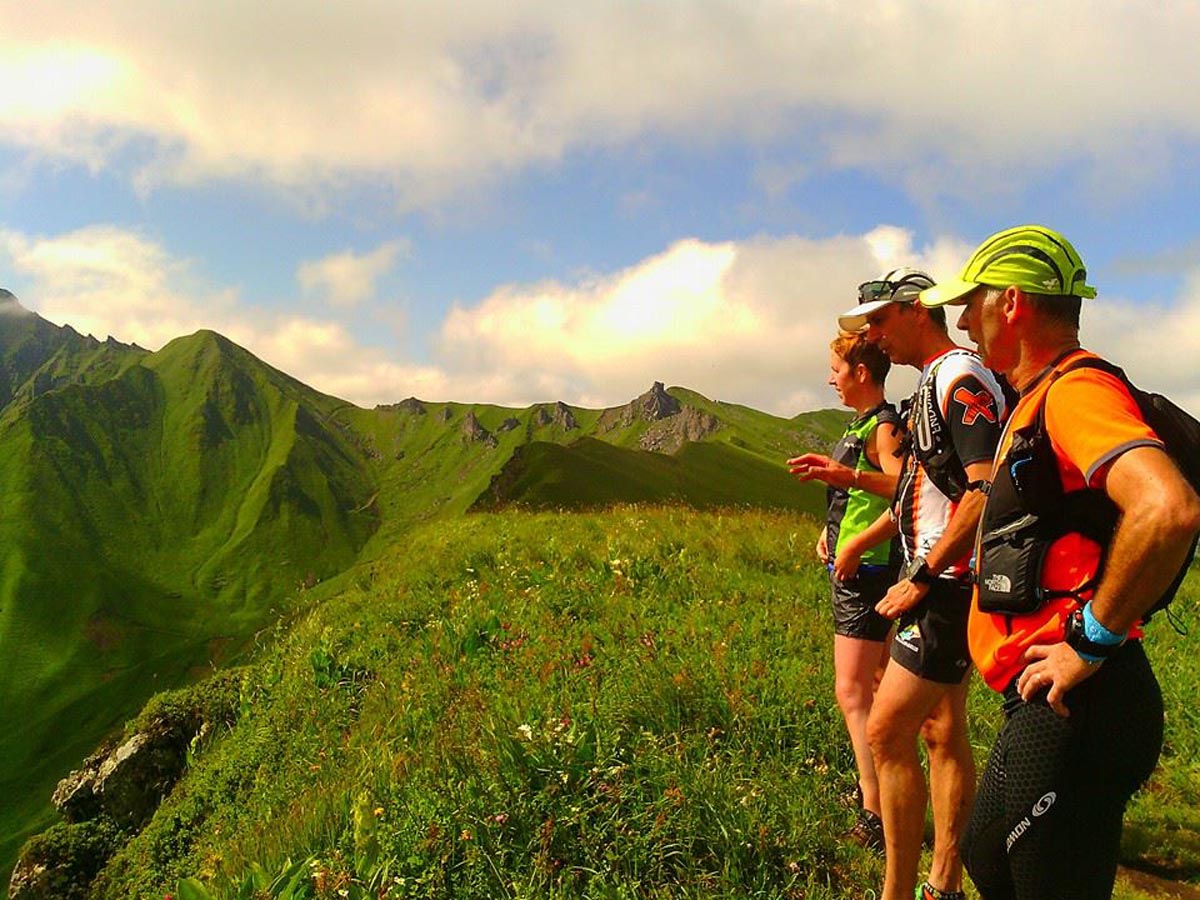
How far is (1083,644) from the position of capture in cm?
230

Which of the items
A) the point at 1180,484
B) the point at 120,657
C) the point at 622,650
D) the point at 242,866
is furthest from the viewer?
the point at 120,657

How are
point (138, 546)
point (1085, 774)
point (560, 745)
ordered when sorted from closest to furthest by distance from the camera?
1. point (1085, 774)
2. point (560, 745)
3. point (138, 546)

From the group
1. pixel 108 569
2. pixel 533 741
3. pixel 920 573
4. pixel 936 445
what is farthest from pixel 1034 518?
pixel 108 569

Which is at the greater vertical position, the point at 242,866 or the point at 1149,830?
the point at 1149,830

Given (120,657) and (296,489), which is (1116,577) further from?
(296,489)

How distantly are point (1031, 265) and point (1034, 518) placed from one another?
0.90 m

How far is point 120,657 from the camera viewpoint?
4486 inches

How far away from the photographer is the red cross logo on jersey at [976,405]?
319 cm

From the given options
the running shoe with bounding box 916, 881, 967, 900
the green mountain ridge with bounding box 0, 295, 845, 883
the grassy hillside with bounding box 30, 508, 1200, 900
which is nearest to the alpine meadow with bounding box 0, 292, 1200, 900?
the grassy hillside with bounding box 30, 508, 1200, 900

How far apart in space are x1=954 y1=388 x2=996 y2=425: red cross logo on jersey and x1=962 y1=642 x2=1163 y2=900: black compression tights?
1072mm

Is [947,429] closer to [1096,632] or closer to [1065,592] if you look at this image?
[1065,592]

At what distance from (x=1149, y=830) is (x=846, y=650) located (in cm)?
264

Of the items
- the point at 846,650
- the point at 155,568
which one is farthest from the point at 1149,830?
the point at 155,568

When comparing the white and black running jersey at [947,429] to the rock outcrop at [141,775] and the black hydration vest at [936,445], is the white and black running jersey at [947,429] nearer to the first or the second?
the black hydration vest at [936,445]
